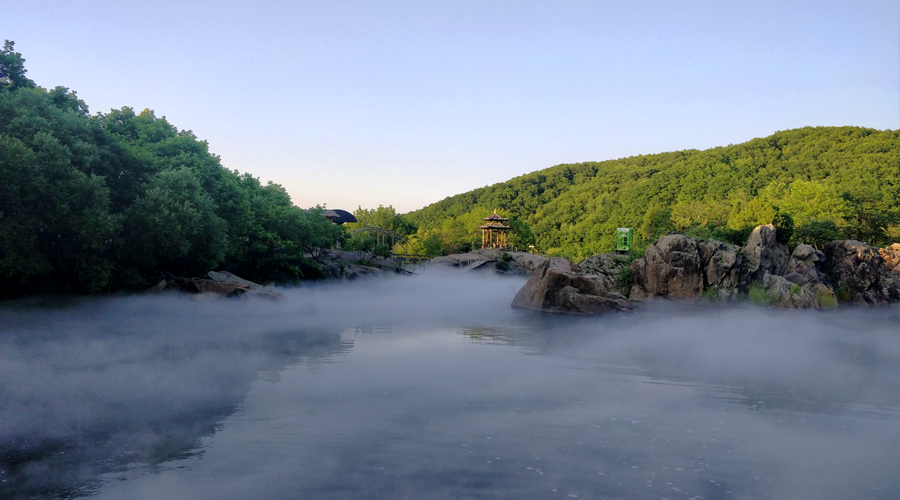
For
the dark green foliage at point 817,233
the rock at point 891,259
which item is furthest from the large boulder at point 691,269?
the rock at point 891,259

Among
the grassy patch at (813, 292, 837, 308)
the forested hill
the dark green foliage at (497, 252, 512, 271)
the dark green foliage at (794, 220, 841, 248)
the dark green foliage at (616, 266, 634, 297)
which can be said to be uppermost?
the forested hill

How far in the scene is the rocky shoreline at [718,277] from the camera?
33438 mm

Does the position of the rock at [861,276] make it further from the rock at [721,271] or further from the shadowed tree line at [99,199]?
the shadowed tree line at [99,199]

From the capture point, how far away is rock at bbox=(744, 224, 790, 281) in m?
38.2

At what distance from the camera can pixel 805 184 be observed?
55.2 meters

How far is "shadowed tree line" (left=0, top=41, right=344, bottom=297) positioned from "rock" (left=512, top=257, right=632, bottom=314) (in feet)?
53.8

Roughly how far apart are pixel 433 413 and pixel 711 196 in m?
71.9

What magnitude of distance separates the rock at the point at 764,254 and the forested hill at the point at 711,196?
392cm

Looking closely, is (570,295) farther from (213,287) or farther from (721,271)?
(213,287)

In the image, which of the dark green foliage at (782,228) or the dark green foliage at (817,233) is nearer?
the dark green foliage at (782,228)

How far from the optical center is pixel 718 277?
36812 millimetres

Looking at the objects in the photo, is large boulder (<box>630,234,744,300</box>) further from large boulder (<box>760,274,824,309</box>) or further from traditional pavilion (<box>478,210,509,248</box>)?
traditional pavilion (<box>478,210,509,248</box>)

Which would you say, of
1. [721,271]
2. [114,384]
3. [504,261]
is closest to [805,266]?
[721,271]

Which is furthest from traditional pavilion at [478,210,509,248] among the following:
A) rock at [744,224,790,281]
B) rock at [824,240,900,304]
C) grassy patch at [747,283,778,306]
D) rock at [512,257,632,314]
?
rock at [512,257,632,314]
